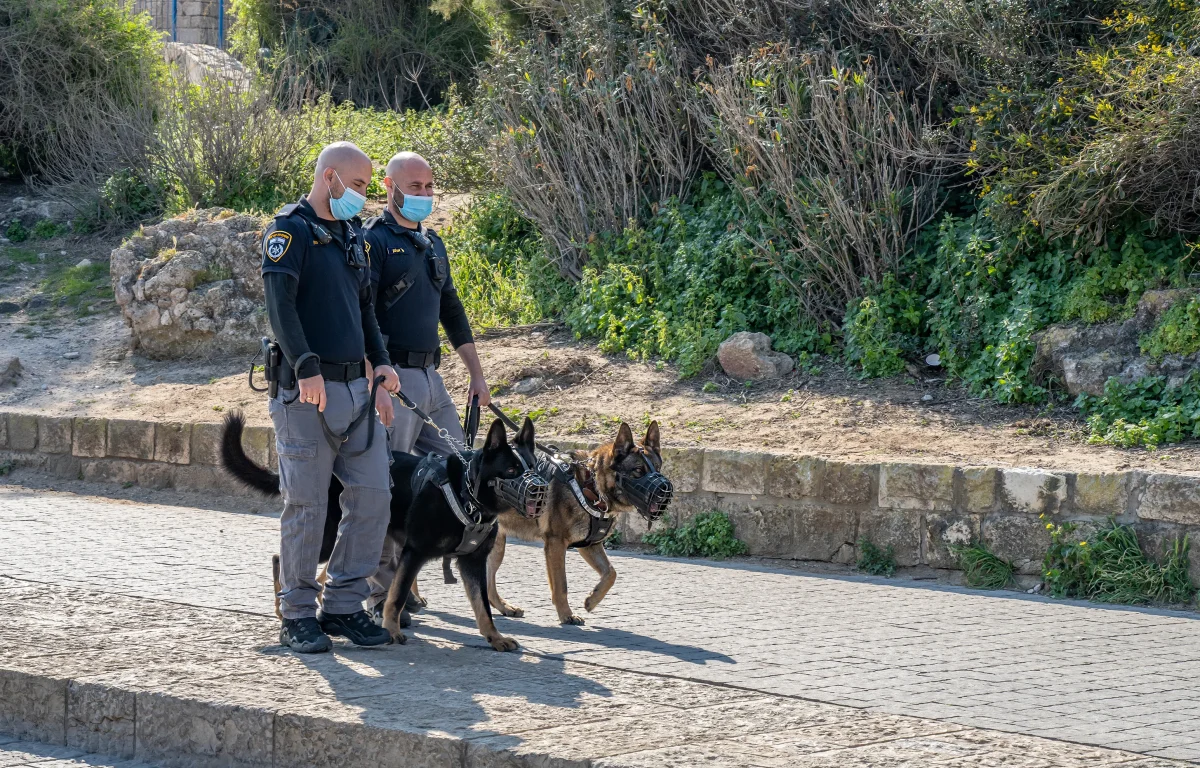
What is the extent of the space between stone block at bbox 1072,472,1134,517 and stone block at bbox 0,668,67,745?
5395mm

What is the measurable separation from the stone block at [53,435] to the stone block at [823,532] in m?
6.87

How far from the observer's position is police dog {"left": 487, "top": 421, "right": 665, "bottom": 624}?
6.48 metres

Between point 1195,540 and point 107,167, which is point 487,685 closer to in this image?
point 1195,540

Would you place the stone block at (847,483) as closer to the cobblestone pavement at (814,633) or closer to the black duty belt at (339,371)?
the cobblestone pavement at (814,633)

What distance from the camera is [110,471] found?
1173cm

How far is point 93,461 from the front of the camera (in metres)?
11.8

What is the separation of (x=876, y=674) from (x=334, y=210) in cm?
297

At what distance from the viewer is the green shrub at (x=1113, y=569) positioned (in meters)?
7.21

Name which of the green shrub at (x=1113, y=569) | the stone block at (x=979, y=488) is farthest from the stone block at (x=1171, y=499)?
the stone block at (x=979, y=488)

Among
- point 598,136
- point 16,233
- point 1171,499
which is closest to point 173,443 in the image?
point 598,136

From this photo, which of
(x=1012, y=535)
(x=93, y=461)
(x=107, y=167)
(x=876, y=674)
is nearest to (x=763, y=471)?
(x=1012, y=535)

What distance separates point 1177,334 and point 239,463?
6172mm

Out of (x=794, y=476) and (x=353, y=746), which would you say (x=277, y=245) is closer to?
(x=353, y=746)

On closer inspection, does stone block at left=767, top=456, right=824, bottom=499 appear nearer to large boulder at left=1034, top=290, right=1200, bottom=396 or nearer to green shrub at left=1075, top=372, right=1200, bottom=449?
green shrub at left=1075, top=372, right=1200, bottom=449
